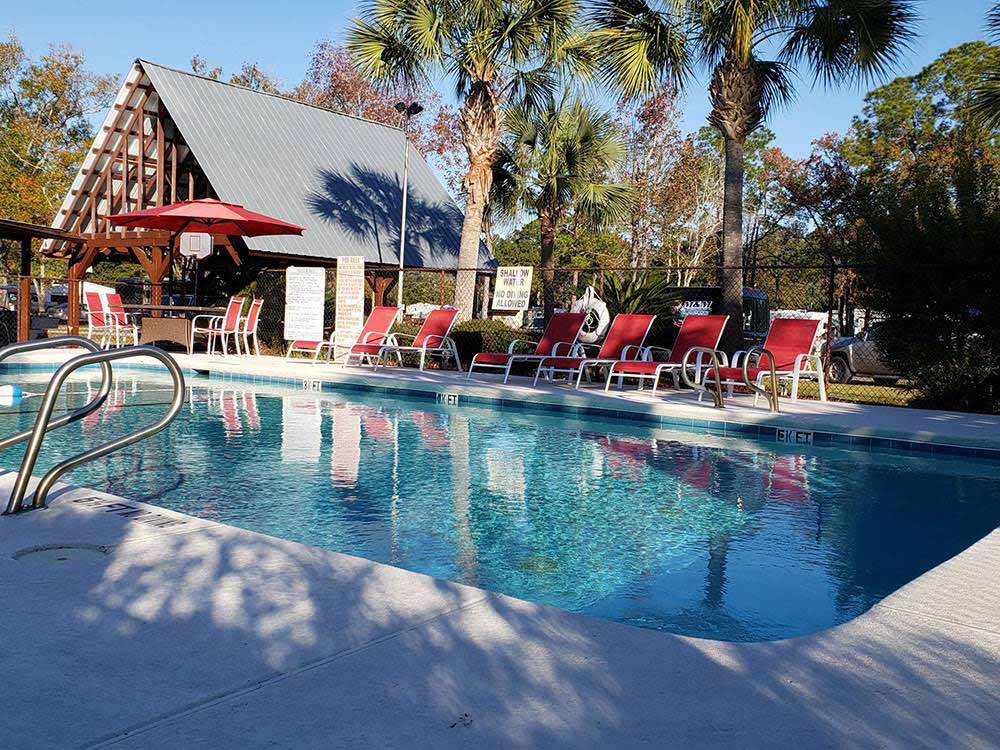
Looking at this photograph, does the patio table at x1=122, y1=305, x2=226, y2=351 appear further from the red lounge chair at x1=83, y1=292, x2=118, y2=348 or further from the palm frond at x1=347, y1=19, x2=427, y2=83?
the palm frond at x1=347, y1=19, x2=427, y2=83

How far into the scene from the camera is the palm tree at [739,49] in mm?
13398

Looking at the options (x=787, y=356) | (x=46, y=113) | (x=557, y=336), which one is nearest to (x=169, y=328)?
(x=557, y=336)

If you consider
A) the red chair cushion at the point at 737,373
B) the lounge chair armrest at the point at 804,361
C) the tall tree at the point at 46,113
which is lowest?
the red chair cushion at the point at 737,373

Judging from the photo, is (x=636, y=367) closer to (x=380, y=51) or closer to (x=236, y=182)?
(x=380, y=51)

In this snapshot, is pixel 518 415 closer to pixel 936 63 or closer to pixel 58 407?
pixel 58 407

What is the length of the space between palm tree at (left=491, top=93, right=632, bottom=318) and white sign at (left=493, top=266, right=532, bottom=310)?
21.3 feet

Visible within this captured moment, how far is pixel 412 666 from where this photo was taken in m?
2.49

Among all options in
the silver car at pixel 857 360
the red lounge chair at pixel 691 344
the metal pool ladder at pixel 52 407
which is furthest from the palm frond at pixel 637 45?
the metal pool ladder at pixel 52 407

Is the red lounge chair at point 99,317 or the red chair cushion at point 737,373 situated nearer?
the red chair cushion at point 737,373

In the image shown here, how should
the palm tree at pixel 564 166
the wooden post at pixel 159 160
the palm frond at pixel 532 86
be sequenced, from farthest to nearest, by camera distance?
the palm tree at pixel 564 166
the wooden post at pixel 159 160
the palm frond at pixel 532 86

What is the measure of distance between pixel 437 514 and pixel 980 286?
7.56 meters

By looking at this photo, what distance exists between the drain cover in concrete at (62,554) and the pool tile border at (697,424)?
6465 millimetres

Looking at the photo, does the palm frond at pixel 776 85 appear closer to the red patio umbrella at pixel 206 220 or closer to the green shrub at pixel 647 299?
the green shrub at pixel 647 299

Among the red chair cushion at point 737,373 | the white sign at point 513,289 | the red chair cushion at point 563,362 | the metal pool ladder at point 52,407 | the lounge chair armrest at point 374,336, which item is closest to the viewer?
the metal pool ladder at point 52,407
